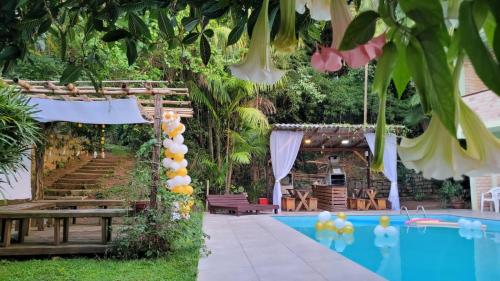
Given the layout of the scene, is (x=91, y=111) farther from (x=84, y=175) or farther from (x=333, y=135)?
(x=333, y=135)

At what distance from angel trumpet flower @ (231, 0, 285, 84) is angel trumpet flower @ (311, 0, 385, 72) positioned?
0.07 meters

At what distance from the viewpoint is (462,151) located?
0.31 metres

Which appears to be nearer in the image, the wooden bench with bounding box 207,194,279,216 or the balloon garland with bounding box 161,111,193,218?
the balloon garland with bounding box 161,111,193,218

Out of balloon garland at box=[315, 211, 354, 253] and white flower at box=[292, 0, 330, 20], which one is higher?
white flower at box=[292, 0, 330, 20]

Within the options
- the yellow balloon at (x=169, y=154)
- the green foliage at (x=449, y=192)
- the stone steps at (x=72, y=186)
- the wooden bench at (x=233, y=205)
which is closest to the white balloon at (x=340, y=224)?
the wooden bench at (x=233, y=205)

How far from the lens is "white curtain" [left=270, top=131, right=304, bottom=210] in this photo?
39.0 ft

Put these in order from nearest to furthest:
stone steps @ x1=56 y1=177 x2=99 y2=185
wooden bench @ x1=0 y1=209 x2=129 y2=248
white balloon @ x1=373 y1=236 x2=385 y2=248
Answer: wooden bench @ x1=0 y1=209 x2=129 y2=248
white balloon @ x1=373 y1=236 x2=385 y2=248
stone steps @ x1=56 y1=177 x2=99 y2=185

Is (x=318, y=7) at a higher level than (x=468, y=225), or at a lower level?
higher

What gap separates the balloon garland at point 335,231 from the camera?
770 centimetres

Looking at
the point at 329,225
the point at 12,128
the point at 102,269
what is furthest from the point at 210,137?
Answer: the point at 12,128

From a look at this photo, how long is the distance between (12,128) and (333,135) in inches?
369

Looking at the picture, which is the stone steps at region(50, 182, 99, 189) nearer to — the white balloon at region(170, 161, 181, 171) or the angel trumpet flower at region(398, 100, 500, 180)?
the white balloon at region(170, 161, 181, 171)

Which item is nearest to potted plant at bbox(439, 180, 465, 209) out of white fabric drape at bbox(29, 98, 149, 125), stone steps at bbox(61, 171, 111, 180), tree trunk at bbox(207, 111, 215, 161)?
tree trunk at bbox(207, 111, 215, 161)

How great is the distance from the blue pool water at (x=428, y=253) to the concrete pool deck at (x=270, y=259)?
0.83m
